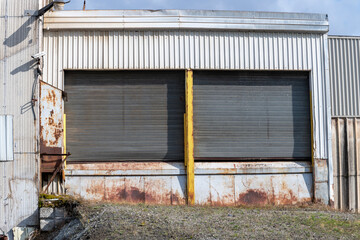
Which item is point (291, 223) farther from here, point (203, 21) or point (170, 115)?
point (203, 21)

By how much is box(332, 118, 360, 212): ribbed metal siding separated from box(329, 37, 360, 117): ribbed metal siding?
1.33ft

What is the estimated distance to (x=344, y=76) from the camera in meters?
13.2

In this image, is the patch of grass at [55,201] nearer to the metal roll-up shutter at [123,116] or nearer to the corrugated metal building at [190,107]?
the corrugated metal building at [190,107]

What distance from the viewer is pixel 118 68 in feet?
39.6

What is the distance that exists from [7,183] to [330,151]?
919cm

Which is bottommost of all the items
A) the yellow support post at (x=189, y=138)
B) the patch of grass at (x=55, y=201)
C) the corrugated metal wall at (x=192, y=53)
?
the patch of grass at (x=55, y=201)

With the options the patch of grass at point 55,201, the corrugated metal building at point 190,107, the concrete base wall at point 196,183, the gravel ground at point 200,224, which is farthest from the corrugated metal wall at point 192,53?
the gravel ground at point 200,224

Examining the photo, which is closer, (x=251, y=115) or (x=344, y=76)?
(x=251, y=115)

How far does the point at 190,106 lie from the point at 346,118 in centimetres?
498

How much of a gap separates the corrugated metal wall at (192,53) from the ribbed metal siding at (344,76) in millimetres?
692

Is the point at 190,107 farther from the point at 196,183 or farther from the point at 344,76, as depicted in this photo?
the point at 344,76

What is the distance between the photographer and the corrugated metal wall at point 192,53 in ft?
39.7

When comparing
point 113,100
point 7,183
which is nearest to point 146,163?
point 113,100

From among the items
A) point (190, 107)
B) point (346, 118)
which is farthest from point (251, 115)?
point (346, 118)
